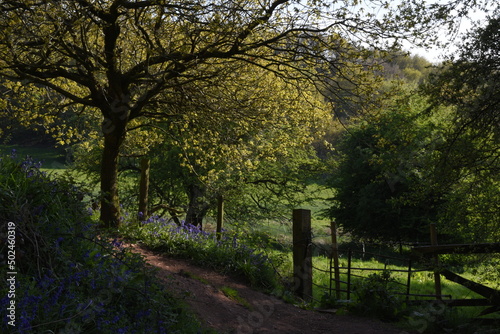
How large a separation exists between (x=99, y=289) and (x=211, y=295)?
3.09 metres

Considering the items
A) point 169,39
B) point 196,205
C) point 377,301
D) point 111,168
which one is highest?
point 169,39

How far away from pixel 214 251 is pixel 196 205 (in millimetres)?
9952

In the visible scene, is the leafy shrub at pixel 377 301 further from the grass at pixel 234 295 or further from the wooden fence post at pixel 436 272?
the grass at pixel 234 295

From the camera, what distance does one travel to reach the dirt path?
21.3 feet

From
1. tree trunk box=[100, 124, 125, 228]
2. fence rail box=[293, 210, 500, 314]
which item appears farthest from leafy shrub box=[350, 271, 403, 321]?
tree trunk box=[100, 124, 125, 228]

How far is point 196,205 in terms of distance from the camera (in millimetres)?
Result: 19031

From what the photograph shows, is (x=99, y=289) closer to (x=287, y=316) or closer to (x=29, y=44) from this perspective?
(x=287, y=316)

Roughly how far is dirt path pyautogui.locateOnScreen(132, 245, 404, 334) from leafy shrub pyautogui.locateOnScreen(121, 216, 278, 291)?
0.85ft

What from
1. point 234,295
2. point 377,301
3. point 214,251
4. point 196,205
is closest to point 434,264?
point 377,301

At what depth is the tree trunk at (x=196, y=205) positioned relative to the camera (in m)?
18.8

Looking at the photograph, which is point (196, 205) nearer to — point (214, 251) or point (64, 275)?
point (214, 251)

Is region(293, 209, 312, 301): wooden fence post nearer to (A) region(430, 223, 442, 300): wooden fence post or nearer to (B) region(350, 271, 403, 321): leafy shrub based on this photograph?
(B) region(350, 271, 403, 321): leafy shrub

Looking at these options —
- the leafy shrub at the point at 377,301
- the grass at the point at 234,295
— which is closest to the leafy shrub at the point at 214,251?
the grass at the point at 234,295

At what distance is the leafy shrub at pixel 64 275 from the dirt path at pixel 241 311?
1167mm
